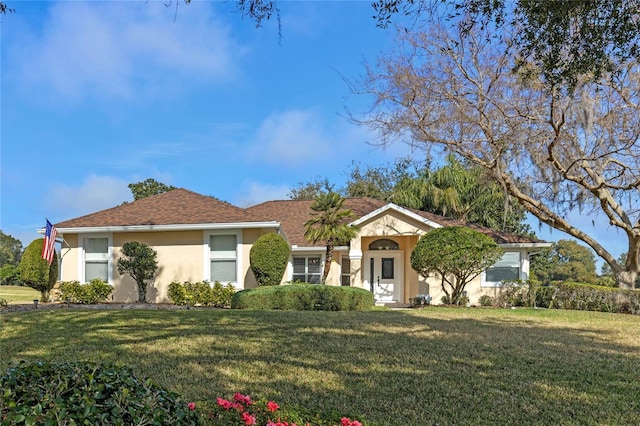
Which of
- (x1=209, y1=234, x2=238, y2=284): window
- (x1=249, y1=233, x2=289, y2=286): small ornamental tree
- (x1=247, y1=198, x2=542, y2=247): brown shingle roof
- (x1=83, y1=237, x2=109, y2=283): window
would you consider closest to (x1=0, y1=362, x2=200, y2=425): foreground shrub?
(x1=249, y1=233, x2=289, y2=286): small ornamental tree

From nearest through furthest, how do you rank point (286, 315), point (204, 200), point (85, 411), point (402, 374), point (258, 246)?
1. point (85, 411)
2. point (402, 374)
3. point (286, 315)
4. point (258, 246)
5. point (204, 200)

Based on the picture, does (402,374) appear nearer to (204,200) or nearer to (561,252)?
(204,200)

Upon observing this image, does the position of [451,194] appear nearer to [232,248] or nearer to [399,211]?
[399,211]

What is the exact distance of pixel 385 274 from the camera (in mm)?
21156

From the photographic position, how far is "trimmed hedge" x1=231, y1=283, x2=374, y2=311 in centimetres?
1454

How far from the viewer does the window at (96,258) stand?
18750 mm

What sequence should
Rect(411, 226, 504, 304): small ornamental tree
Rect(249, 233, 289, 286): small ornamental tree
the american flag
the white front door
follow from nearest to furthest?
the american flag → Rect(249, 233, 289, 286): small ornamental tree → Rect(411, 226, 504, 304): small ornamental tree → the white front door

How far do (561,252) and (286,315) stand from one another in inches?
1684

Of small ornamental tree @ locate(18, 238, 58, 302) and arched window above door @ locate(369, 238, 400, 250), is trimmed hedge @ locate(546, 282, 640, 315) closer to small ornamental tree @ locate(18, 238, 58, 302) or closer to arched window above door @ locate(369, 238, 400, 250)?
arched window above door @ locate(369, 238, 400, 250)

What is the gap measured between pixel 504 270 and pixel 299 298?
9.40 m

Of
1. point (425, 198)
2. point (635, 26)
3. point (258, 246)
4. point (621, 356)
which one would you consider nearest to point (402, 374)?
point (621, 356)

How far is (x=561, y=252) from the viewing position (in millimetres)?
47719

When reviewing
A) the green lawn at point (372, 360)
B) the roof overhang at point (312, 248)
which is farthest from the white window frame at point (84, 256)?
the roof overhang at point (312, 248)

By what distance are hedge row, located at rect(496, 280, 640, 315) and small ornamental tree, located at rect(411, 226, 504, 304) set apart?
219 cm
